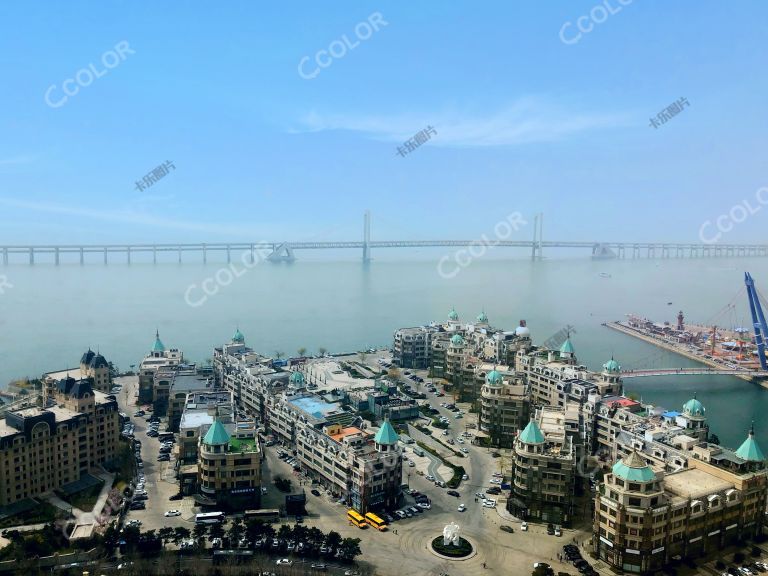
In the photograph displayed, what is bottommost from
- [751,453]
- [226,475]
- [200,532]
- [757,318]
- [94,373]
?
[200,532]

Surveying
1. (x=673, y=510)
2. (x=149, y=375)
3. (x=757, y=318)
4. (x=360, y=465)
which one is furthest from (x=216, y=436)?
(x=757, y=318)

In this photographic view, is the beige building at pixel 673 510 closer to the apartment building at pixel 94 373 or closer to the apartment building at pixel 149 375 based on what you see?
the apartment building at pixel 149 375

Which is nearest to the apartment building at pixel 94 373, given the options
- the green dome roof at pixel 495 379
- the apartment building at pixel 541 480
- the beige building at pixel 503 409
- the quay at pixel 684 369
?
the beige building at pixel 503 409

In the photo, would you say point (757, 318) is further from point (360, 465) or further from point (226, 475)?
point (226, 475)

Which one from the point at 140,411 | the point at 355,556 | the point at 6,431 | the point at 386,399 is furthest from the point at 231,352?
the point at 355,556

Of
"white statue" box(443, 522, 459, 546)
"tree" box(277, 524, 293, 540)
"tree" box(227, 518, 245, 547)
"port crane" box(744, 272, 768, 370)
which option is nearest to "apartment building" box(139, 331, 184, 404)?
"tree" box(227, 518, 245, 547)
